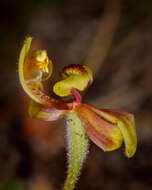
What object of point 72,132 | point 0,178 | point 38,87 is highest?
point 38,87

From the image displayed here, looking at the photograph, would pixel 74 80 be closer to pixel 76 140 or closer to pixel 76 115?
pixel 76 115

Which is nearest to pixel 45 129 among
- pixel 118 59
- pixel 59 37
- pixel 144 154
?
pixel 144 154

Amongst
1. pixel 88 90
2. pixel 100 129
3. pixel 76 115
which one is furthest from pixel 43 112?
pixel 88 90

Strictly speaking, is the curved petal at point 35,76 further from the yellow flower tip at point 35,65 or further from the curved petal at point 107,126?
the curved petal at point 107,126

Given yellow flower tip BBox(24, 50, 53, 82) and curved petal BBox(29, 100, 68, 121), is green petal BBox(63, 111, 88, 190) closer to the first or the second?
curved petal BBox(29, 100, 68, 121)

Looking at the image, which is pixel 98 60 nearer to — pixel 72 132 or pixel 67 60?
pixel 67 60

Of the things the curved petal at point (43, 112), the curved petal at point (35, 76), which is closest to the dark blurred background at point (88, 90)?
the curved petal at point (43, 112)

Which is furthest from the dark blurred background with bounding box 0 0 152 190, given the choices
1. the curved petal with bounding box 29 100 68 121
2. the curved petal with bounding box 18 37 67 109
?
the curved petal with bounding box 18 37 67 109
